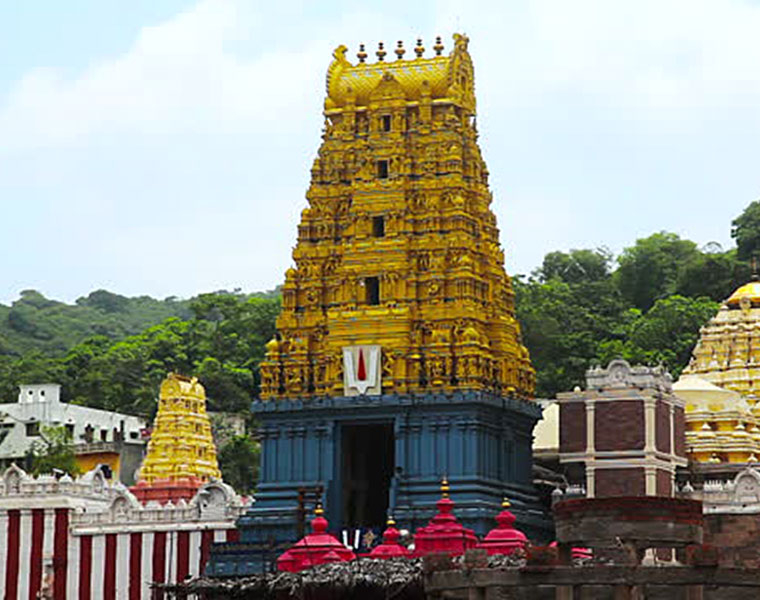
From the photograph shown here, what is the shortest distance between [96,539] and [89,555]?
56 cm

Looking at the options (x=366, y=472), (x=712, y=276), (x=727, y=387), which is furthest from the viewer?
(x=712, y=276)

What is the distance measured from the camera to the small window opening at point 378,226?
190ft

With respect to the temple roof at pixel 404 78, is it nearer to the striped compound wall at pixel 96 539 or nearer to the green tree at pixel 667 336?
the striped compound wall at pixel 96 539

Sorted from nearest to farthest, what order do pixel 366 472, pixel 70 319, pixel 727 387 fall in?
pixel 366 472 < pixel 727 387 < pixel 70 319

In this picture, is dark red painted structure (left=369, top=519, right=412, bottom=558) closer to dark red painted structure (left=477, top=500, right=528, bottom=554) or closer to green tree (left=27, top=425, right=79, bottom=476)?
dark red painted structure (left=477, top=500, right=528, bottom=554)

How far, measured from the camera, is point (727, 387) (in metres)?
72.1

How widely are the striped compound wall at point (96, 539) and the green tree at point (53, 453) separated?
63.7ft

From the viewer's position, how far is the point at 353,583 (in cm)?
4366

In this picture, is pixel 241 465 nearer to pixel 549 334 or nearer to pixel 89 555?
pixel 549 334

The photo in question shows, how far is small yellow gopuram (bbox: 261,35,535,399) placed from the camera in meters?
55.9

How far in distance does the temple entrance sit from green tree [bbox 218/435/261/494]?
35.5 meters

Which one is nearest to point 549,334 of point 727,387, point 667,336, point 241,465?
point 667,336

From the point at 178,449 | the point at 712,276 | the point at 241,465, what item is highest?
the point at 712,276

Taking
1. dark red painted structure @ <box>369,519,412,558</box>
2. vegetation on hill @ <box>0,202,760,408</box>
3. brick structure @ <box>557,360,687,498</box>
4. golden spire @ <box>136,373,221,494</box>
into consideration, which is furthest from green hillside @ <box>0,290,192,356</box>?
dark red painted structure @ <box>369,519,412,558</box>
